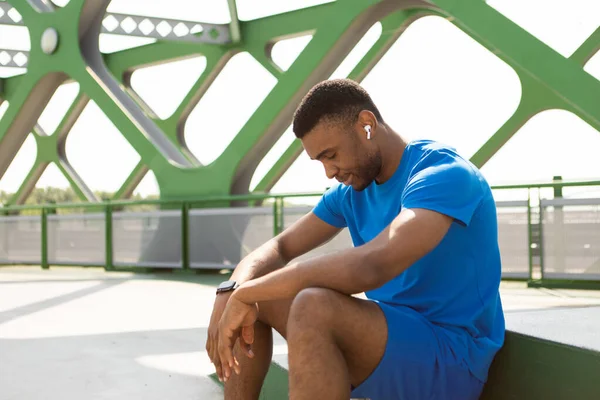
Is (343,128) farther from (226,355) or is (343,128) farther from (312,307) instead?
(226,355)

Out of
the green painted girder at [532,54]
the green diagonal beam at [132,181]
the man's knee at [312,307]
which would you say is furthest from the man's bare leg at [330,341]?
the green diagonal beam at [132,181]

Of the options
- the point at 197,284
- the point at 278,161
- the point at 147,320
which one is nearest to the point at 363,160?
the point at 147,320

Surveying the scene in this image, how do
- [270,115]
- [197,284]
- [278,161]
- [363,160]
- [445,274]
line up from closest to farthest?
[445,274] < [363,160] < [197,284] < [270,115] < [278,161]

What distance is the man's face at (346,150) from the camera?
7.36 feet

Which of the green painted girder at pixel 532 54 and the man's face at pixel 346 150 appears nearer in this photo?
the man's face at pixel 346 150

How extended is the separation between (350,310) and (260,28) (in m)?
12.1

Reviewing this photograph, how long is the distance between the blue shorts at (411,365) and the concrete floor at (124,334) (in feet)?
1.35

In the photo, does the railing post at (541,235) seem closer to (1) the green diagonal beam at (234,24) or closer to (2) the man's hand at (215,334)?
(2) the man's hand at (215,334)

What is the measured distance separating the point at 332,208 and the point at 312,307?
82 cm

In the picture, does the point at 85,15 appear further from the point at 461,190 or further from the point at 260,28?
the point at 461,190

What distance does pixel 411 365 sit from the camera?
1.99 meters

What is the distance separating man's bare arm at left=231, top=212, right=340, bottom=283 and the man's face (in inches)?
21.1

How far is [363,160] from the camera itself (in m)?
2.26

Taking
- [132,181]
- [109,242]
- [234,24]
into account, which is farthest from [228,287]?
[132,181]
